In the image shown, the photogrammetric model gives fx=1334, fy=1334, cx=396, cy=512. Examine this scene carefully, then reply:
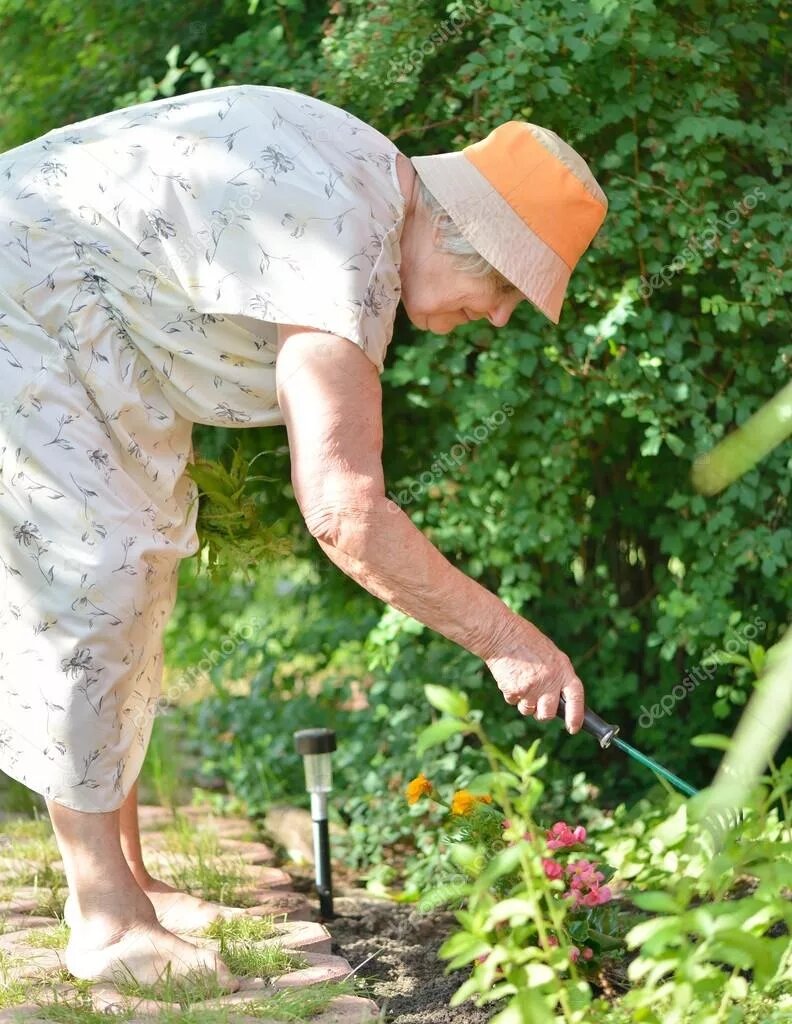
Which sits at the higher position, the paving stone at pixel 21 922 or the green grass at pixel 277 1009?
the green grass at pixel 277 1009

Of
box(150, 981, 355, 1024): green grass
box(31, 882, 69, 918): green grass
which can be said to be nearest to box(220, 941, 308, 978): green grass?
box(150, 981, 355, 1024): green grass

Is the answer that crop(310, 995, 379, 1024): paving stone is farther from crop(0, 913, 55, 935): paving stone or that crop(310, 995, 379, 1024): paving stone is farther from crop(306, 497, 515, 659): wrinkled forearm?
crop(0, 913, 55, 935): paving stone

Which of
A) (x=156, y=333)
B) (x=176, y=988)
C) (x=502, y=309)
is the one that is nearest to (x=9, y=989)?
(x=176, y=988)

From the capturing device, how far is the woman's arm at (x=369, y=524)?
2.09 metres

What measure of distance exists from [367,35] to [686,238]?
2.97ft

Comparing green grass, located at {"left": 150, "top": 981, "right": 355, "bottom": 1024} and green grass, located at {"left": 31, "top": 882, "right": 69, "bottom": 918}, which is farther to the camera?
green grass, located at {"left": 31, "top": 882, "right": 69, "bottom": 918}

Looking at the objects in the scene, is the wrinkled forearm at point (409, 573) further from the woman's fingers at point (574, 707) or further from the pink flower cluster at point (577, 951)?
the pink flower cluster at point (577, 951)

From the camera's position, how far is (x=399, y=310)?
371 centimetres

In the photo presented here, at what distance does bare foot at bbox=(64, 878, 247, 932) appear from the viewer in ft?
8.56

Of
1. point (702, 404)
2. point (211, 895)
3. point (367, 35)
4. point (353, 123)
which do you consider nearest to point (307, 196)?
point (353, 123)

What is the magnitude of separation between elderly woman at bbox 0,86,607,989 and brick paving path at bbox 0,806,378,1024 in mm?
78

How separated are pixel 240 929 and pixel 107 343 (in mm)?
1142

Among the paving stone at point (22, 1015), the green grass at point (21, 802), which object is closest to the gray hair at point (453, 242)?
the paving stone at point (22, 1015)

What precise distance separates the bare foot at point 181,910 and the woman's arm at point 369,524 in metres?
0.85
